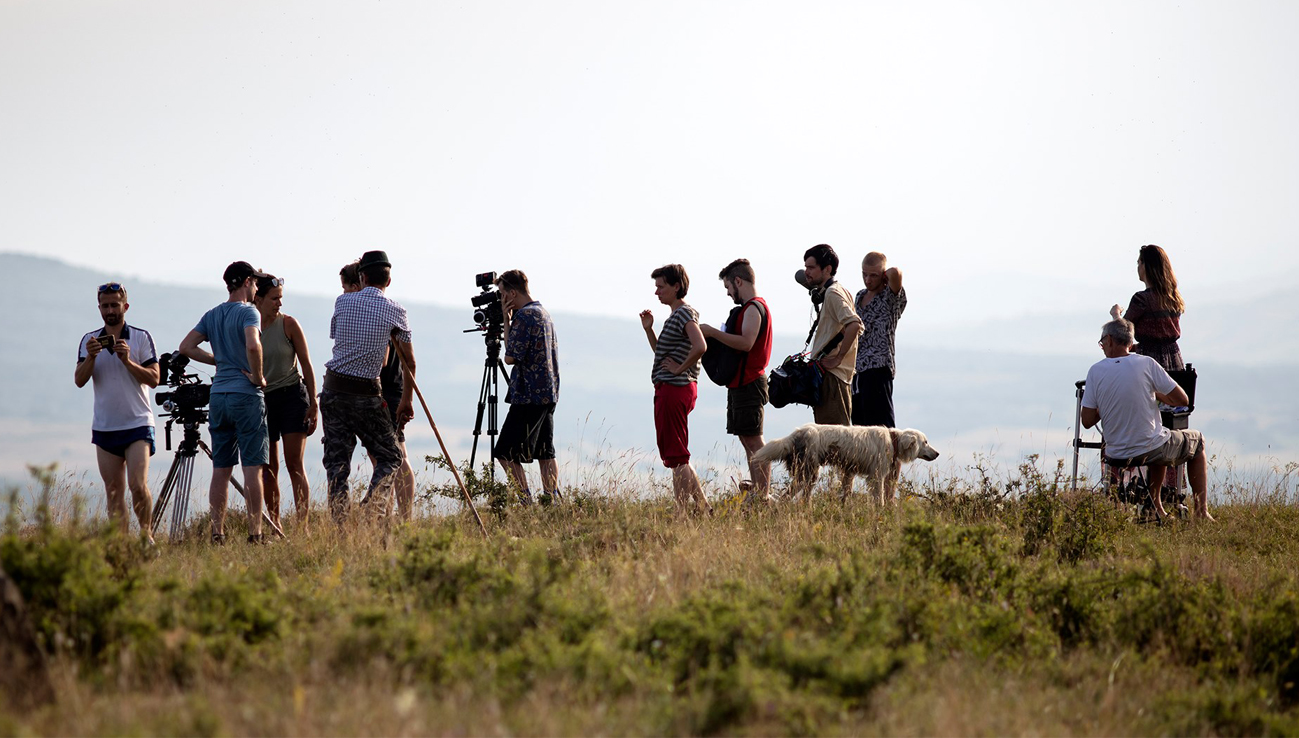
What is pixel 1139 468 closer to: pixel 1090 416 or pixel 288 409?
pixel 1090 416

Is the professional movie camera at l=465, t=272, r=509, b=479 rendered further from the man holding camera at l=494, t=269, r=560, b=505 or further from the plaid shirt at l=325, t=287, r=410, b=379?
the plaid shirt at l=325, t=287, r=410, b=379

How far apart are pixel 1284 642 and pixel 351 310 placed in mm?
5866

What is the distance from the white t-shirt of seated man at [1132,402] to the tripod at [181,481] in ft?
20.9

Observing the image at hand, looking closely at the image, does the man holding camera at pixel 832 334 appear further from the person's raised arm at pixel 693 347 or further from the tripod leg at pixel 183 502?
the tripod leg at pixel 183 502

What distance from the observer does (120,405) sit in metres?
6.86

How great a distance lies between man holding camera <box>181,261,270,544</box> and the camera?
7.03 m

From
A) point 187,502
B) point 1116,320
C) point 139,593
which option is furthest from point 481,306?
point 1116,320

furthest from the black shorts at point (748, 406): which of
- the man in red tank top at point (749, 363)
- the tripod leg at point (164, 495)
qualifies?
the tripod leg at point (164, 495)

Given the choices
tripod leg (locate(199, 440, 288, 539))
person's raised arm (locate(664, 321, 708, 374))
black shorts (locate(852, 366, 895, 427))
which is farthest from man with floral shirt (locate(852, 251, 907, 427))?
tripod leg (locate(199, 440, 288, 539))

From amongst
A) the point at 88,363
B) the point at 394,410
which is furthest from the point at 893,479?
the point at 88,363

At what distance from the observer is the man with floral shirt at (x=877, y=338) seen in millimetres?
8477

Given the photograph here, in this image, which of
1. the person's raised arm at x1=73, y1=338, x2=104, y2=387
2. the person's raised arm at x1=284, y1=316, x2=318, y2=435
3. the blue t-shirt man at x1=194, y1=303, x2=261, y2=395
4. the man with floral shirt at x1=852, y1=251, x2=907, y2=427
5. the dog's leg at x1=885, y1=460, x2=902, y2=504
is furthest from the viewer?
the man with floral shirt at x1=852, y1=251, x2=907, y2=427

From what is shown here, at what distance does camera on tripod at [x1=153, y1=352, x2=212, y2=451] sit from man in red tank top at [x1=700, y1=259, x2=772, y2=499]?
12.4 ft

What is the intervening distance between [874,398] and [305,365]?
14.7 ft
